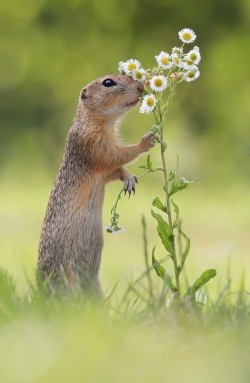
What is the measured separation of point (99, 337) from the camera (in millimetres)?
3041

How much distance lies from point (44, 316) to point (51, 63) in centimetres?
1355

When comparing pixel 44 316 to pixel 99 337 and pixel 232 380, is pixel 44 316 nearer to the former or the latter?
pixel 99 337

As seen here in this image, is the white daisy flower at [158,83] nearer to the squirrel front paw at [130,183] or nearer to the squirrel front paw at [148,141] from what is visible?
the squirrel front paw at [148,141]

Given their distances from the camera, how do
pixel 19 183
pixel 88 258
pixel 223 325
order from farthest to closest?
pixel 19 183, pixel 88 258, pixel 223 325

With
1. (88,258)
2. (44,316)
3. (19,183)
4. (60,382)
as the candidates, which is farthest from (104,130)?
(19,183)

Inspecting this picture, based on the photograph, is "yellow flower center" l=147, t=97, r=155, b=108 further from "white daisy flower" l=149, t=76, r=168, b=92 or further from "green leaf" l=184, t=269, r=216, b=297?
"green leaf" l=184, t=269, r=216, b=297

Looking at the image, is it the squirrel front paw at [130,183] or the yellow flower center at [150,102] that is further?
the squirrel front paw at [130,183]

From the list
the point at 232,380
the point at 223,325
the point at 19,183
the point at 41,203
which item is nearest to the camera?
the point at 232,380

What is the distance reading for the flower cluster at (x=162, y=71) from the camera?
157 inches

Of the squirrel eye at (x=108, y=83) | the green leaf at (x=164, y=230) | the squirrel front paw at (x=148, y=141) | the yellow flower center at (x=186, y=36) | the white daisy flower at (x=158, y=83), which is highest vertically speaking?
the squirrel eye at (x=108, y=83)

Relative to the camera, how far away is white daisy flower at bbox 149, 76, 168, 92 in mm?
3977

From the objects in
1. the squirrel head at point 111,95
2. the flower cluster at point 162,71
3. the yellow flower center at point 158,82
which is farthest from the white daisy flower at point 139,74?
the squirrel head at point 111,95

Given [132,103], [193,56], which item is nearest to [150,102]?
[193,56]

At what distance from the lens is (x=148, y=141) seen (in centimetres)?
456
